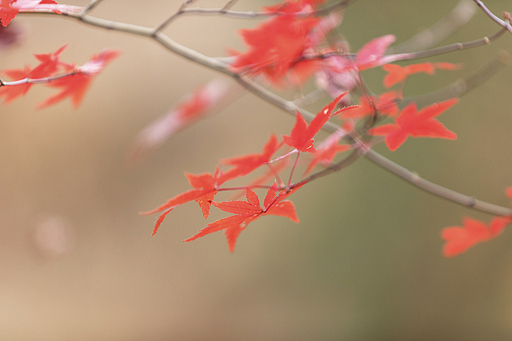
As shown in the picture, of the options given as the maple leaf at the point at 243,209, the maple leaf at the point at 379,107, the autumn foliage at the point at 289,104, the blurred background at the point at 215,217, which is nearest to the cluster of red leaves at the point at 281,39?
the autumn foliage at the point at 289,104

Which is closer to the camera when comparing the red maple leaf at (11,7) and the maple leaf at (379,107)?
the red maple leaf at (11,7)

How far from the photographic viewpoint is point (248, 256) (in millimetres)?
1575

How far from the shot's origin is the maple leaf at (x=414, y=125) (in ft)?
1.35

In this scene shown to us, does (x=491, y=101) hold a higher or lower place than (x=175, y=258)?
higher

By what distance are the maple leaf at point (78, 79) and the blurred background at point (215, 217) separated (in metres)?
0.96

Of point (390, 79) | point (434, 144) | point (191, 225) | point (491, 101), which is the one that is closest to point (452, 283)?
point (434, 144)

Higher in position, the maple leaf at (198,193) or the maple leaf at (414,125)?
the maple leaf at (414,125)

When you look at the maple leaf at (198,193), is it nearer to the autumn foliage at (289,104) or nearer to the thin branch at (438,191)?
the autumn foliage at (289,104)

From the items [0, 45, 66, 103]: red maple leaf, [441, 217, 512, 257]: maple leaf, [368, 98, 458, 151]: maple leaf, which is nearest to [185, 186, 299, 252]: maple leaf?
[368, 98, 458, 151]: maple leaf

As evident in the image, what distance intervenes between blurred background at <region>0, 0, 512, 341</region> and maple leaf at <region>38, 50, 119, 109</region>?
3.15 feet

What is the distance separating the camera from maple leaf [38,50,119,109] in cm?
48

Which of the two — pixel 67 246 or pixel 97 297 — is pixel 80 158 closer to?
pixel 67 246

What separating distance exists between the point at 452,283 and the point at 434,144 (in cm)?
61

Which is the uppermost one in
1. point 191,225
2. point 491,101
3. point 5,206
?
point 491,101
